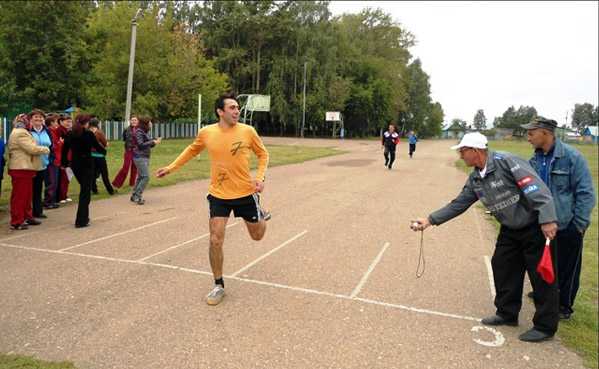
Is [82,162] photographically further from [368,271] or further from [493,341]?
[493,341]

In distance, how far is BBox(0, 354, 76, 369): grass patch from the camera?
11.8ft

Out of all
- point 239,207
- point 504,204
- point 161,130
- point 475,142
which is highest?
point 161,130

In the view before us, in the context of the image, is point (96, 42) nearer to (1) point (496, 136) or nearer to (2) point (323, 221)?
(2) point (323, 221)

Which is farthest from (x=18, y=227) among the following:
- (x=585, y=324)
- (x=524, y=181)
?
(x=585, y=324)

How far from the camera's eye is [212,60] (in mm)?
46438

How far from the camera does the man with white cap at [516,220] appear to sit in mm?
4219

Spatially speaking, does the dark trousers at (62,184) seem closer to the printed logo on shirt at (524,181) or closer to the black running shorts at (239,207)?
the black running shorts at (239,207)

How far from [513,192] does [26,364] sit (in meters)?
4.35

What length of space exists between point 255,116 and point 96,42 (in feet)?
98.9

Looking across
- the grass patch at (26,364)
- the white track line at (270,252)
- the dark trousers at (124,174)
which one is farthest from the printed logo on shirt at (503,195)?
the dark trousers at (124,174)

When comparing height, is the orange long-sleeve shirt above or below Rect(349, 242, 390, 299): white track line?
above

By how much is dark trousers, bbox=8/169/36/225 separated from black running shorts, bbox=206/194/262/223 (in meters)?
4.61

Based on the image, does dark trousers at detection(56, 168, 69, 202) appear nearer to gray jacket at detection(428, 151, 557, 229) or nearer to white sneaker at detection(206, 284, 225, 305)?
white sneaker at detection(206, 284, 225, 305)

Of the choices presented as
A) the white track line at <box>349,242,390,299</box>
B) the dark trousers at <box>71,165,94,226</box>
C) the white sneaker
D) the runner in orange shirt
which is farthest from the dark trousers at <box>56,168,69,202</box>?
the white track line at <box>349,242,390,299</box>
